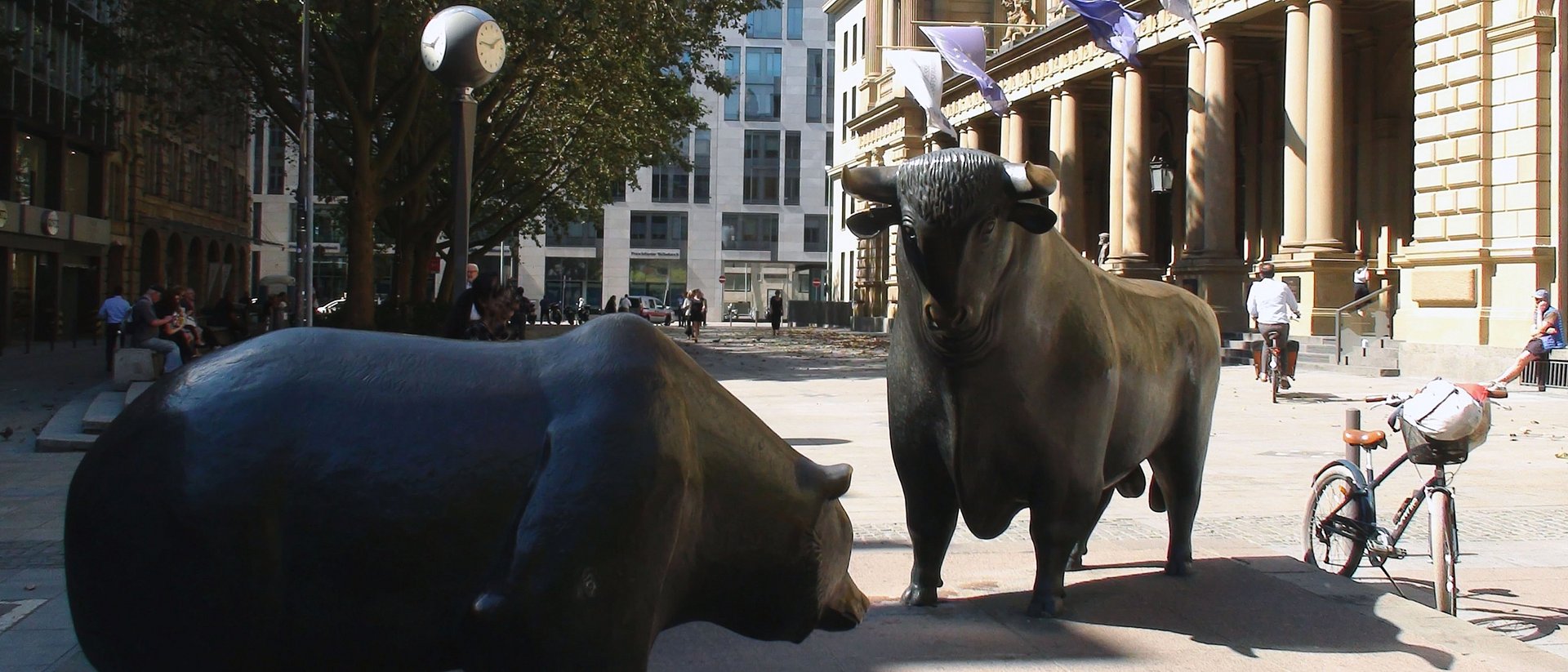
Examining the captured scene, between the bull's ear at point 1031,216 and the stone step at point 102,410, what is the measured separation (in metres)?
9.71

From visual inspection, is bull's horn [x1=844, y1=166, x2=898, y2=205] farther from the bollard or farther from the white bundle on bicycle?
the bollard

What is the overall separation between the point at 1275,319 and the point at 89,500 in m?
18.5

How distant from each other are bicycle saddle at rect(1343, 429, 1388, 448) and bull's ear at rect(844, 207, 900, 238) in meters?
3.38

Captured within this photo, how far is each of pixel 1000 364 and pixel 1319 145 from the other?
2471 cm

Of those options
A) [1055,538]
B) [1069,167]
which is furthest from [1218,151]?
[1055,538]

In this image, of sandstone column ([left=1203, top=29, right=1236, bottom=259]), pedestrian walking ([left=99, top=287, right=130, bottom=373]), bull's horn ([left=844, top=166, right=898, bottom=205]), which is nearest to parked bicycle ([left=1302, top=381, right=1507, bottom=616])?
bull's horn ([left=844, top=166, right=898, bottom=205])

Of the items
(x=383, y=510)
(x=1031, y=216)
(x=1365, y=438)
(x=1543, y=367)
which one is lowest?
(x=1365, y=438)

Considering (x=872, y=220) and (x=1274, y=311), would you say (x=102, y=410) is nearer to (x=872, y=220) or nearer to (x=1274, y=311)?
(x=872, y=220)

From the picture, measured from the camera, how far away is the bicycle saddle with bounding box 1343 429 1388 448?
673 centimetres

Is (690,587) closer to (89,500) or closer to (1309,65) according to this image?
(89,500)

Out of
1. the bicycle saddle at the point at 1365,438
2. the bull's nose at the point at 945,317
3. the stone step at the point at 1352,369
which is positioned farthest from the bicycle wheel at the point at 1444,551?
the stone step at the point at 1352,369

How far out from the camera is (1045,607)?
4789 mm

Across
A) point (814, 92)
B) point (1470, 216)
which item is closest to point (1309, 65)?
point (1470, 216)

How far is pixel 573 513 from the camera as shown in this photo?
231cm
